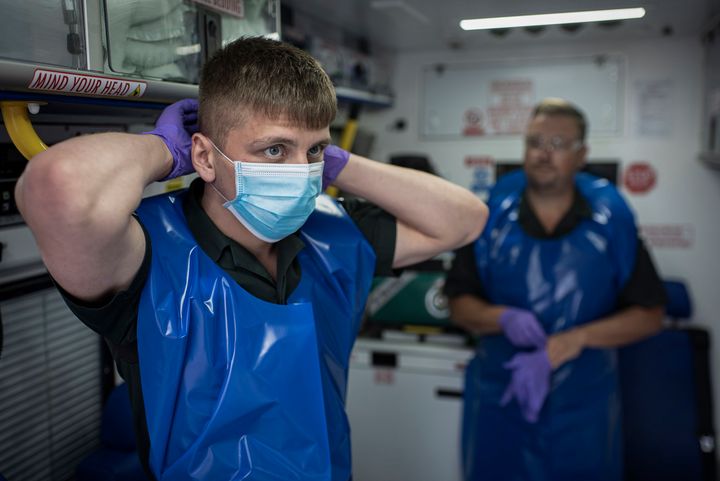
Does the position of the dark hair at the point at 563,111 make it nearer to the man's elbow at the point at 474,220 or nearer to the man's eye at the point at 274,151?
the man's elbow at the point at 474,220

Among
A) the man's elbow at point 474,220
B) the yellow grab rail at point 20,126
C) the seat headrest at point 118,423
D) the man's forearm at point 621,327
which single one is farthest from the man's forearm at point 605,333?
the yellow grab rail at point 20,126

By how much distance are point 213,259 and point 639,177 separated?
2.94 m

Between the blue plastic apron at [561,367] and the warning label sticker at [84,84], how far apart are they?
1.84 meters

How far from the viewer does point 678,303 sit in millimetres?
3432

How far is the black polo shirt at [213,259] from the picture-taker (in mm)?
1227

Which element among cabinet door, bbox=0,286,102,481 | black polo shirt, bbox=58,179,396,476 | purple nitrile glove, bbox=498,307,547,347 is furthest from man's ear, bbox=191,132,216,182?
purple nitrile glove, bbox=498,307,547,347

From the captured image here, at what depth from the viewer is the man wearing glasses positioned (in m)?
2.65

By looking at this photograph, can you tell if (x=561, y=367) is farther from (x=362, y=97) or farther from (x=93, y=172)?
(x=93, y=172)

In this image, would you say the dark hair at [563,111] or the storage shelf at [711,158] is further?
the storage shelf at [711,158]

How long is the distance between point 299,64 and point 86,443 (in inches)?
52.5

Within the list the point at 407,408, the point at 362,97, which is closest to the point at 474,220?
the point at 362,97

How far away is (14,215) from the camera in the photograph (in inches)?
62.6

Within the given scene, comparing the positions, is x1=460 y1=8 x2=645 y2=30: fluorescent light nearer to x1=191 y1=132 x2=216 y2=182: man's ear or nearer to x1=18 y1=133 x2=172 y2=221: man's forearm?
x1=191 y1=132 x2=216 y2=182: man's ear

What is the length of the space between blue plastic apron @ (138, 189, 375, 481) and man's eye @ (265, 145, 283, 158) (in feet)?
0.81
